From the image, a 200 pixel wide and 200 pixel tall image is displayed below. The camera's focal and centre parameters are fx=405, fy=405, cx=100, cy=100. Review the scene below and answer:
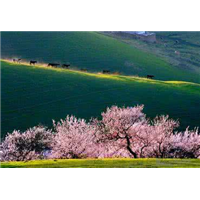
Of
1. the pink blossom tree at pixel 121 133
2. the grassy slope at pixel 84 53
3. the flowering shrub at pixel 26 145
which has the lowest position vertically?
the flowering shrub at pixel 26 145

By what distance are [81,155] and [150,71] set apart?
1383 centimetres

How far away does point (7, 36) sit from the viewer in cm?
3238

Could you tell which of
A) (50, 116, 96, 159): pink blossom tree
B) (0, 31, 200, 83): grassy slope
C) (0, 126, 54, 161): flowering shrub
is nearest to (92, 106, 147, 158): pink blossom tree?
(50, 116, 96, 159): pink blossom tree

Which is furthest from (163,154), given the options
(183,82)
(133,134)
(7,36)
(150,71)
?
(7,36)

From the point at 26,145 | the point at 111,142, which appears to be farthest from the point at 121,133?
the point at 26,145

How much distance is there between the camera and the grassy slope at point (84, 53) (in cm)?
3088

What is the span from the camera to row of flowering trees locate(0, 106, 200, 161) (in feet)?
60.4

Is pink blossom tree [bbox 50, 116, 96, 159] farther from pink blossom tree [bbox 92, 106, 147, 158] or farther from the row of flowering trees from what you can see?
pink blossom tree [bbox 92, 106, 147, 158]

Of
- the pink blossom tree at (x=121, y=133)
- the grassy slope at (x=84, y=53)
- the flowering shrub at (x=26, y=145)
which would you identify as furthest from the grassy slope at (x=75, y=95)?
the pink blossom tree at (x=121, y=133)

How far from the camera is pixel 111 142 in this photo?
62.7 feet

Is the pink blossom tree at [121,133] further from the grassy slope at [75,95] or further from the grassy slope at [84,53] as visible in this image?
the grassy slope at [84,53]

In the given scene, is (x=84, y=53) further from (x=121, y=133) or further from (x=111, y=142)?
(x=111, y=142)

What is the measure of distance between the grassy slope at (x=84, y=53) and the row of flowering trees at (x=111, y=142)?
10126mm
